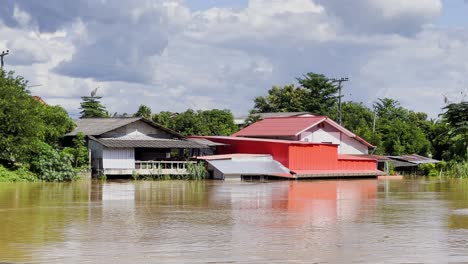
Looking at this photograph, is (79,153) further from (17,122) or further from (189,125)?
(189,125)

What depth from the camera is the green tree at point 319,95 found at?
73.9 metres

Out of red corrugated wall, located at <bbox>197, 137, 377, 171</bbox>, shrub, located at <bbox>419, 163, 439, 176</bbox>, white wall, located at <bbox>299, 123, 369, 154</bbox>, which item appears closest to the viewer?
red corrugated wall, located at <bbox>197, 137, 377, 171</bbox>

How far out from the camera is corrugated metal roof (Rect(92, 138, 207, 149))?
4312 cm

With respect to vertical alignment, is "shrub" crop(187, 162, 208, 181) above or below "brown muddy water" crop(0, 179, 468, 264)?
above

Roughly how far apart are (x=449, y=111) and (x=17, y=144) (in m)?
36.1

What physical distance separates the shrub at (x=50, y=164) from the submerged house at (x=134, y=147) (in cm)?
366

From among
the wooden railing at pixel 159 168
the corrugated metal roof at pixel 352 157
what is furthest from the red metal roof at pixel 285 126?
the wooden railing at pixel 159 168

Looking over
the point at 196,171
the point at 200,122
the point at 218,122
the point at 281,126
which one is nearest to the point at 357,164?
the point at 281,126

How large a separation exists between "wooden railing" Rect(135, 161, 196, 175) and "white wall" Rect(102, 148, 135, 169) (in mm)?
534

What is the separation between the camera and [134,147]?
143ft

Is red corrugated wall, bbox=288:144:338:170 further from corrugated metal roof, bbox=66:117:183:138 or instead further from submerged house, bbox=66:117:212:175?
corrugated metal roof, bbox=66:117:183:138

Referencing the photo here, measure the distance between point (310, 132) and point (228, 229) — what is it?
115 ft

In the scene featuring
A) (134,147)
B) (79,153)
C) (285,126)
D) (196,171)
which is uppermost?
(285,126)

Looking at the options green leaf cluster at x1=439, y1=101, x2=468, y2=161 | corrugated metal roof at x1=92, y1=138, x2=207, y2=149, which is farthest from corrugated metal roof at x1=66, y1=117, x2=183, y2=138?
green leaf cluster at x1=439, y1=101, x2=468, y2=161
